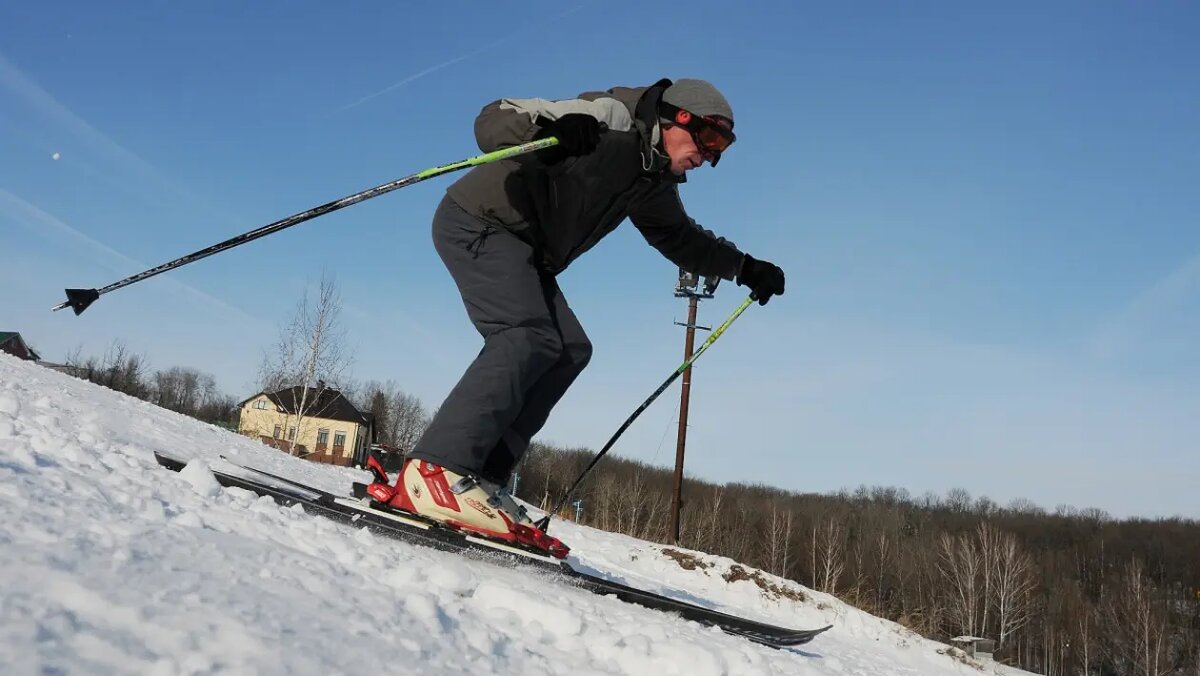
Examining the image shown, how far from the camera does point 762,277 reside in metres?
4.00

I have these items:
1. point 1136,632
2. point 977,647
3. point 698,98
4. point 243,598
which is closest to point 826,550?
point 977,647

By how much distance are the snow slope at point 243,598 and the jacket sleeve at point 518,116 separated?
150 cm

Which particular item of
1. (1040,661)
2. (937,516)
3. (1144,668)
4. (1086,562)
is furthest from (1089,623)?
(937,516)

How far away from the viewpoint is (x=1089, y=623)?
147ft

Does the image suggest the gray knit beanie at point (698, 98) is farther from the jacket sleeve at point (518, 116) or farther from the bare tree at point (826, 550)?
the bare tree at point (826, 550)

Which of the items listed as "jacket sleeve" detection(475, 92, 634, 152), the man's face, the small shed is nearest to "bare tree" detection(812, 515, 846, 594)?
the small shed

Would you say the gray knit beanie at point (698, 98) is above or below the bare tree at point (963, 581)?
above

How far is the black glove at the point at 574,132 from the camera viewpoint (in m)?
2.59

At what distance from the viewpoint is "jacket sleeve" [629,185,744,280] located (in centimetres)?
351

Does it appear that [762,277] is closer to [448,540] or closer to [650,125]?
[650,125]

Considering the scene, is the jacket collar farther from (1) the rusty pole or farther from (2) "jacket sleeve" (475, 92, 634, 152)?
(1) the rusty pole

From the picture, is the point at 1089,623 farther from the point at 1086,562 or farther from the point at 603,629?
the point at 603,629

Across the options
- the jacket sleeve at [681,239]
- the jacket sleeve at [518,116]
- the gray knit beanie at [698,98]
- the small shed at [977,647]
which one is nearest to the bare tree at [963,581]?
the small shed at [977,647]

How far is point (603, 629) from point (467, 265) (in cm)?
153
